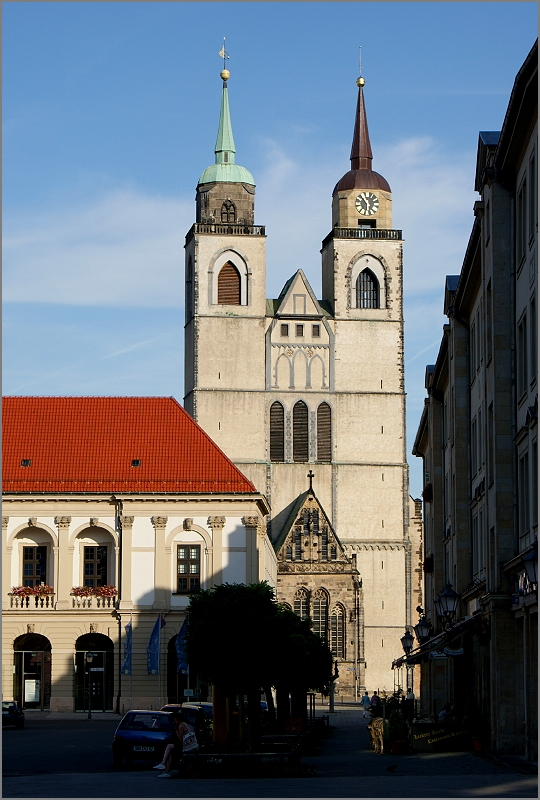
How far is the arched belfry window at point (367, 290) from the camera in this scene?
344 feet

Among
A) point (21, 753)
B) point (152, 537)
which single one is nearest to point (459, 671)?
point (21, 753)

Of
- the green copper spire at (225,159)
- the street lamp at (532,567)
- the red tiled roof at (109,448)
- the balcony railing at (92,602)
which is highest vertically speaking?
the green copper spire at (225,159)

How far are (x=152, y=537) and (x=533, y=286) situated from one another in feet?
129

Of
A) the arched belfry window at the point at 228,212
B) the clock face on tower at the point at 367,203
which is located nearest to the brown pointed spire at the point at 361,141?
the clock face on tower at the point at 367,203

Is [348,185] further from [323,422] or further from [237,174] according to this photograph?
[323,422]

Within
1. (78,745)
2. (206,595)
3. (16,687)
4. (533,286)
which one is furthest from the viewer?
(16,687)

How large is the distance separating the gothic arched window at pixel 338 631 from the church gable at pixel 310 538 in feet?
10.6

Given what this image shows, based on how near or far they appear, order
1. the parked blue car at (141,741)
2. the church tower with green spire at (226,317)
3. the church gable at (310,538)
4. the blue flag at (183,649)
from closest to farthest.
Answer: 1. the parked blue car at (141,741)
2. the blue flag at (183,649)
3. the church gable at (310,538)
4. the church tower with green spire at (226,317)

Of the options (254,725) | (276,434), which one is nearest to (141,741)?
(254,725)

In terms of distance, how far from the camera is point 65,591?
62656mm

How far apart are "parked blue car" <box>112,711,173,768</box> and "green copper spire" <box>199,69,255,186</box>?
80492mm

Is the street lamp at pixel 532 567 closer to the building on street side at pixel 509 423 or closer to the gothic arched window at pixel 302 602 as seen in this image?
the building on street side at pixel 509 423

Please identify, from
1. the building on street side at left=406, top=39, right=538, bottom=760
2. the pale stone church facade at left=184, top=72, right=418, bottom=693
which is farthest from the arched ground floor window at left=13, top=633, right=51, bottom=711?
the pale stone church facade at left=184, top=72, right=418, bottom=693

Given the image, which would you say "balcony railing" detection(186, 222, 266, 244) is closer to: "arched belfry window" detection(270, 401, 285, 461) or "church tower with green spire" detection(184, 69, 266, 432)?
"church tower with green spire" detection(184, 69, 266, 432)
